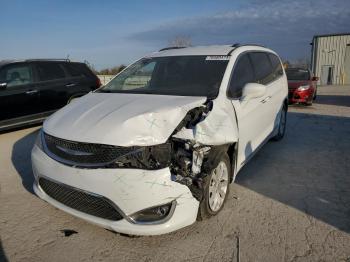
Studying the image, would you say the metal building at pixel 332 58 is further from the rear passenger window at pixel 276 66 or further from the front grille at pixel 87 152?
the front grille at pixel 87 152

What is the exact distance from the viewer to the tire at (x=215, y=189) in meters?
3.18

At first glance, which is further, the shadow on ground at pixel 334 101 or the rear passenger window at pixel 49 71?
the shadow on ground at pixel 334 101

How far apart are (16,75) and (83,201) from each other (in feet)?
18.8

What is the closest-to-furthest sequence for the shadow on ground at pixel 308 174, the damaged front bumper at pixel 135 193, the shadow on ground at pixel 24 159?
the damaged front bumper at pixel 135 193, the shadow on ground at pixel 308 174, the shadow on ground at pixel 24 159

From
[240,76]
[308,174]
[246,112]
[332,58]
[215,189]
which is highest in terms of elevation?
[240,76]

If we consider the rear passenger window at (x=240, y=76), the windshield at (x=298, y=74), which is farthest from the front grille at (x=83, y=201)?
the windshield at (x=298, y=74)

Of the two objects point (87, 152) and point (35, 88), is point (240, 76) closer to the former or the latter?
point (87, 152)

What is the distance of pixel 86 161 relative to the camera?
115 inches

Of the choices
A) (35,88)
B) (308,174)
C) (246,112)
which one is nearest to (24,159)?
(35,88)

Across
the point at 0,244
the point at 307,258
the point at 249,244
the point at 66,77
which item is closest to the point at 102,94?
the point at 0,244

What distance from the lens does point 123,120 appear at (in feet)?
10.1

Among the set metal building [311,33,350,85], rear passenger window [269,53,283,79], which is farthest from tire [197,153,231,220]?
metal building [311,33,350,85]

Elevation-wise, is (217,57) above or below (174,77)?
above

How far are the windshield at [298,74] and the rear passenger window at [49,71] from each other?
8708mm
